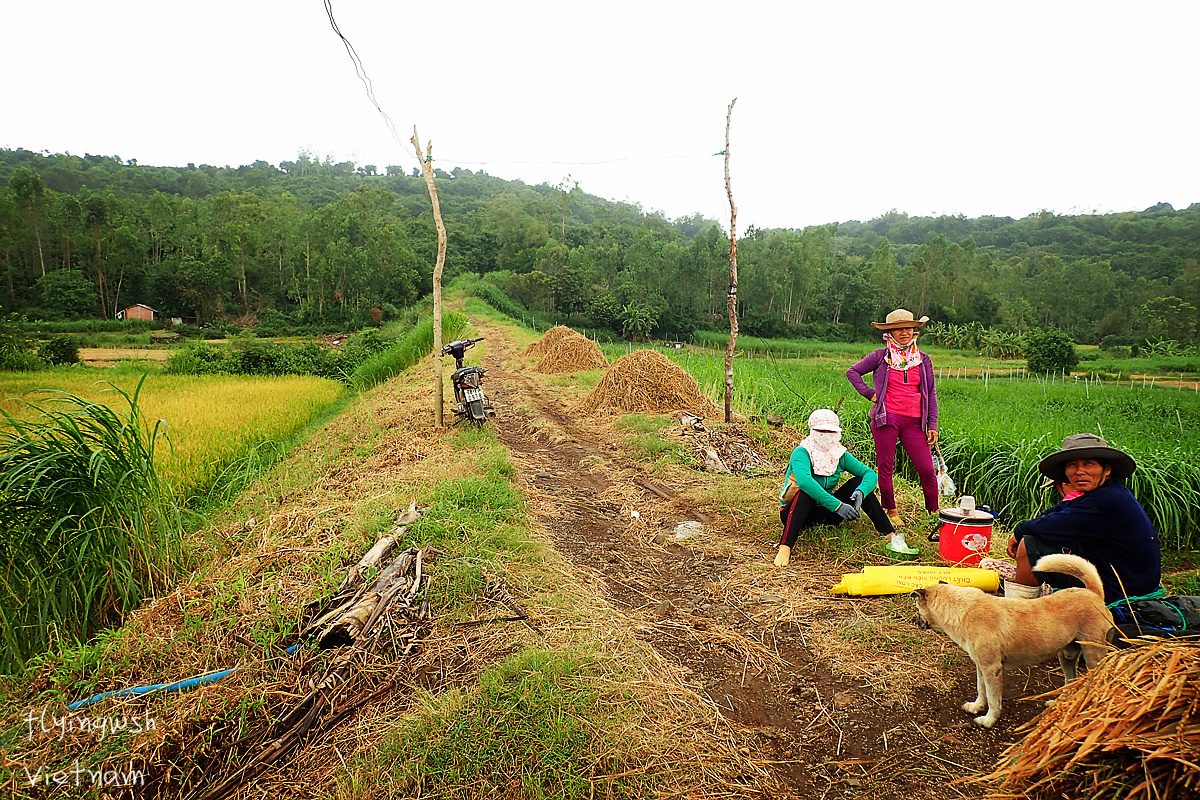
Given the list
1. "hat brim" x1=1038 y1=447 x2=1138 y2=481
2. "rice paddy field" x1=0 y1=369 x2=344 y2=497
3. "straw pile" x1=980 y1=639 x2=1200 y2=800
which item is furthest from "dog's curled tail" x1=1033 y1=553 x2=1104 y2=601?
"rice paddy field" x1=0 y1=369 x2=344 y2=497

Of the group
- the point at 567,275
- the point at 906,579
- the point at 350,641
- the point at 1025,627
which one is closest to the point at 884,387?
the point at 906,579

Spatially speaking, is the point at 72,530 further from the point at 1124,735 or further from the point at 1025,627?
the point at 1025,627

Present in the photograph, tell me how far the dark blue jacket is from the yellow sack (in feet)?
2.18

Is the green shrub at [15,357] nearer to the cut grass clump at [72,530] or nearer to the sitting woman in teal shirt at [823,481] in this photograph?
the cut grass clump at [72,530]

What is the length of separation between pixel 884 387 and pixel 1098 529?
183 centimetres

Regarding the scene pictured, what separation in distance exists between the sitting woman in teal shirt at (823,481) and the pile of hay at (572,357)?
905 cm

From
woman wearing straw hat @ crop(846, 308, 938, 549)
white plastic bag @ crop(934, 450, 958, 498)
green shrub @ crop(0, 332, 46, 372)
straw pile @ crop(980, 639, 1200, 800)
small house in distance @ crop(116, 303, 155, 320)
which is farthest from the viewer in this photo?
small house in distance @ crop(116, 303, 155, 320)

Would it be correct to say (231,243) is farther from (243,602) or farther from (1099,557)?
(1099,557)

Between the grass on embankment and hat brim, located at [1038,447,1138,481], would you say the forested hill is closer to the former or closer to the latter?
the grass on embankment

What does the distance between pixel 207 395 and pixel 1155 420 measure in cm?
1677

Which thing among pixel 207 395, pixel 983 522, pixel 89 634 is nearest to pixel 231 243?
pixel 207 395

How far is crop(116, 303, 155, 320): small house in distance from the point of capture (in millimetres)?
32625

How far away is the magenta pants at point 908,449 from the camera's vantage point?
168 inches

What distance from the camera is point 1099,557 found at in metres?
2.62
